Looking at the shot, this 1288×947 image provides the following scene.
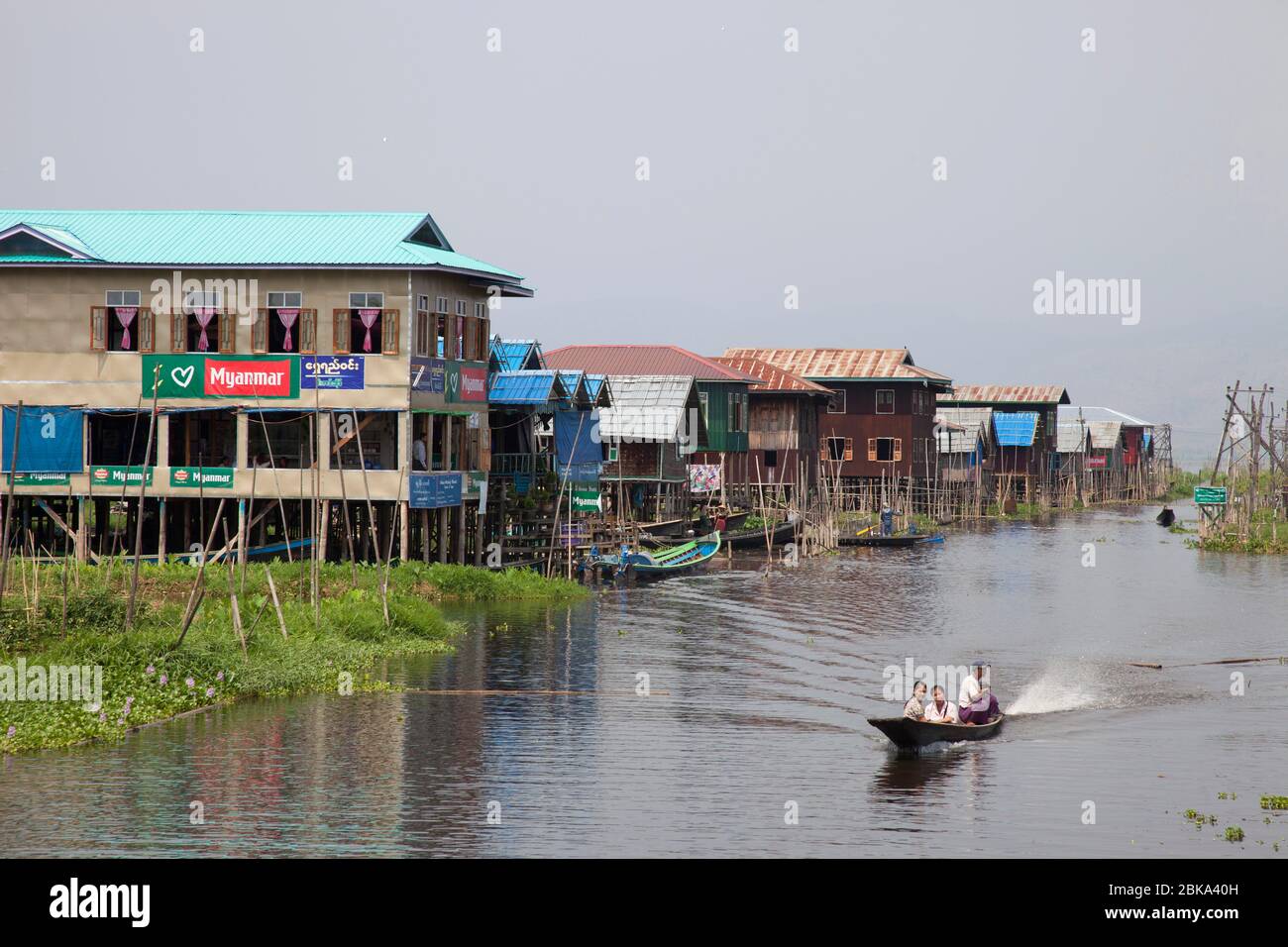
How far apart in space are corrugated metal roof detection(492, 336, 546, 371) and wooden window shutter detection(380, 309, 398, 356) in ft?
24.8

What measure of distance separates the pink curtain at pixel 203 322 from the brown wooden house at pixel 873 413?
3989 centimetres

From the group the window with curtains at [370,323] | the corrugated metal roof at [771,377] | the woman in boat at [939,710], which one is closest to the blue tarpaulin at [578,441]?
the window with curtains at [370,323]

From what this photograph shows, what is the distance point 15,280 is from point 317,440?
8348 millimetres

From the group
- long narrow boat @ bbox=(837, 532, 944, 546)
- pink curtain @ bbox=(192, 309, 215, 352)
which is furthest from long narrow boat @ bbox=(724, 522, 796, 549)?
pink curtain @ bbox=(192, 309, 215, 352)

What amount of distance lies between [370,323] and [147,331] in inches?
217

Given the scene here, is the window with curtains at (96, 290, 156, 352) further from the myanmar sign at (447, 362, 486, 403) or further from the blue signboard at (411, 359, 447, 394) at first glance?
the myanmar sign at (447, 362, 486, 403)

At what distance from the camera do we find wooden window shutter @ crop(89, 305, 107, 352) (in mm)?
37500

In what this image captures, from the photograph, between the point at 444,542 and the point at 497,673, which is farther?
the point at 444,542

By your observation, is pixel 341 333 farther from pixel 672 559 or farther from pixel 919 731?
pixel 919 731

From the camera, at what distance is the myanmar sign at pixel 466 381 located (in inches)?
1531

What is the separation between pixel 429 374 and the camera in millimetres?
37500
